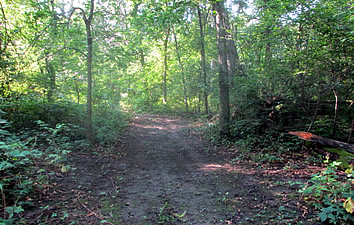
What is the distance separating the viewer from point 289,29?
291 inches

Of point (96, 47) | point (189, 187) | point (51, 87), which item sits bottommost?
point (189, 187)

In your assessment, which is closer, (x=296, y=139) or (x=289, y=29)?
(x=296, y=139)

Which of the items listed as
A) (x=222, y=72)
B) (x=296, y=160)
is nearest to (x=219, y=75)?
(x=222, y=72)

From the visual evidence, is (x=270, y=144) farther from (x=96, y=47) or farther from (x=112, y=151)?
(x=96, y=47)

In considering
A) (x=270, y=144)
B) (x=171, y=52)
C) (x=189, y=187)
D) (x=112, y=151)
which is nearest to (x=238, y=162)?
(x=270, y=144)

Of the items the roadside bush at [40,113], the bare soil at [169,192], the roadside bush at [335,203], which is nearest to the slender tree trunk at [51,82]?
→ the roadside bush at [40,113]

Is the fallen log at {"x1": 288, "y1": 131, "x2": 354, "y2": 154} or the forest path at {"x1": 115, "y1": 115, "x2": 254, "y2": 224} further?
the fallen log at {"x1": 288, "y1": 131, "x2": 354, "y2": 154}

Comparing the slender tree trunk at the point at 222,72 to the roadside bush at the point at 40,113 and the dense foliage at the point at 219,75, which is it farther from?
the roadside bush at the point at 40,113

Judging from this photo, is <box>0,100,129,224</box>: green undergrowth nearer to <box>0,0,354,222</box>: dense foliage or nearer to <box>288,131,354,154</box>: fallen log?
<box>0,0,354,222</box>: dense foliage

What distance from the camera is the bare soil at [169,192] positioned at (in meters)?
3.65

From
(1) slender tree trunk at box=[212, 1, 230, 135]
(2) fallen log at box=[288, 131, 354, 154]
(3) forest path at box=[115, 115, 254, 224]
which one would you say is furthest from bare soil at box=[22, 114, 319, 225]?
(1) slender tree trunk at box=[212, 1, 230, 135]

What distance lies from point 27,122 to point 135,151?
3785mm

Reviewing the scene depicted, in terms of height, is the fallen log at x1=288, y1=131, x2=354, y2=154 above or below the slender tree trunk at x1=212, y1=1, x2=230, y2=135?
below

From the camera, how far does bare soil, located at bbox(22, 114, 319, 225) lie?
3.65 meters
